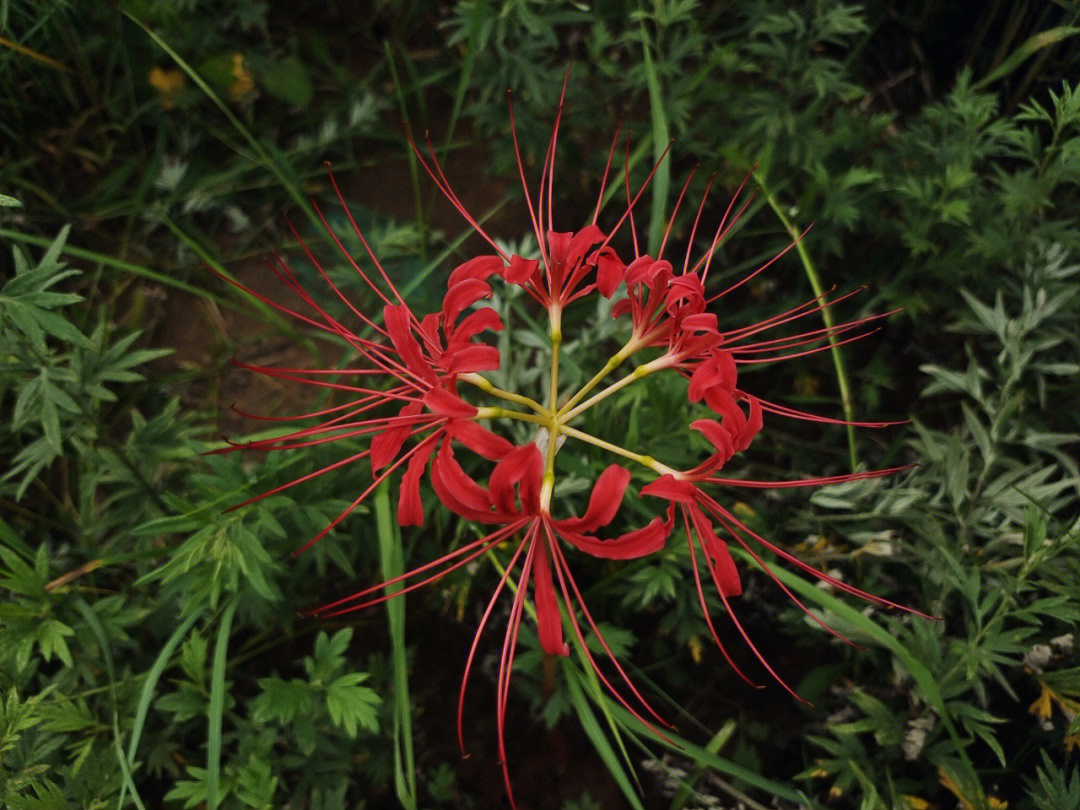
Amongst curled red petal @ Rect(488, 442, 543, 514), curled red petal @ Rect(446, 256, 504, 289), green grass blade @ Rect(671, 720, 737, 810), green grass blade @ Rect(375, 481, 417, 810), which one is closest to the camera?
curled red petal @ Rect(488, 442, 543, 514)

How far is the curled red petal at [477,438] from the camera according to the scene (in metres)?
0.98

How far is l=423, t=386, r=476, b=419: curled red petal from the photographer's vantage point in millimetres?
999

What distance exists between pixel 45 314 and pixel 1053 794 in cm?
169

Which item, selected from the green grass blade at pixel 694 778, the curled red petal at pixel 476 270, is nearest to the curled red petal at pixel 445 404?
the curled red petal at pixel 476 270

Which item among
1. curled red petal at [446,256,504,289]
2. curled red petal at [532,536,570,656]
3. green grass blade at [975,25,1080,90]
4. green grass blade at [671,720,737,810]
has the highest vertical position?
green grass blade at [975,25,1080,90]

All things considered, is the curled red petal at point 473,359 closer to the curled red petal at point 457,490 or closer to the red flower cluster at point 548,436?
the red flower cluster at point 548,436

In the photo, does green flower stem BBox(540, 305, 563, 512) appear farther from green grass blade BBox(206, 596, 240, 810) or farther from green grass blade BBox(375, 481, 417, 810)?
green grass blade BBox(206, 596, 240, 810)

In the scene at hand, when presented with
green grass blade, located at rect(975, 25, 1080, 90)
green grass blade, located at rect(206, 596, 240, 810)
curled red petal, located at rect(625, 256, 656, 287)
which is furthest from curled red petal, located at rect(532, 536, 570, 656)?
green grass blade, located at rect(975, 25, 1080, 90)

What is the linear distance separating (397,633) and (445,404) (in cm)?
50

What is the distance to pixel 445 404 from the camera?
3.29 ft

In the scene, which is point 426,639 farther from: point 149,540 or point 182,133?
point 182,133

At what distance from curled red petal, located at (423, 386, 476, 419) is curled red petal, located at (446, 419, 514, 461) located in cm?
1

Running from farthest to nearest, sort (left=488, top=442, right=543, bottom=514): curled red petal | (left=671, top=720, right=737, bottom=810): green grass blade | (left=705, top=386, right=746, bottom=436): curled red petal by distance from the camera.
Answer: (left=671, top=720, right=737, bottom=810): green grass blade
(left=705, top=386, right=746, bottom=436): curled red petal
(left=488, top=442, right=543, bottom=514): curled red petal

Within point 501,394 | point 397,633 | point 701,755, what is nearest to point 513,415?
point 501,394
